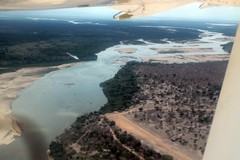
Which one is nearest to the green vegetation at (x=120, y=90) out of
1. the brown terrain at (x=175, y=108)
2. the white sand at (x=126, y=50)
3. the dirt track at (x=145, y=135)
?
the brown terrain at (x=175, y=108)

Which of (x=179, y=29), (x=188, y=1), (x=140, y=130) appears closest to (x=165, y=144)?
(x=140, y=130)

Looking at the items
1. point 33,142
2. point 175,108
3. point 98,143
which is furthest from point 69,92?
point 33,142

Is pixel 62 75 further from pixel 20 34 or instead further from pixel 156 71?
pixel 20 34

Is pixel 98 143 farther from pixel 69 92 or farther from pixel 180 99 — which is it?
pixel 180 99

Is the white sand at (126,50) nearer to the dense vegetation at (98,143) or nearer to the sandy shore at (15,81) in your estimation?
→ the sandy shore at (15,81)

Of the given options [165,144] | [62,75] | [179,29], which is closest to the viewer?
[165,144]

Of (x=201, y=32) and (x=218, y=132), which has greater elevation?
(x=218, y=132)

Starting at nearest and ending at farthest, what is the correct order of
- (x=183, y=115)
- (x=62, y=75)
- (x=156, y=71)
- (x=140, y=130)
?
(x=140, y=130)
(x=183, y=115)
(x=62, y=75)
(x=156, y=71)
